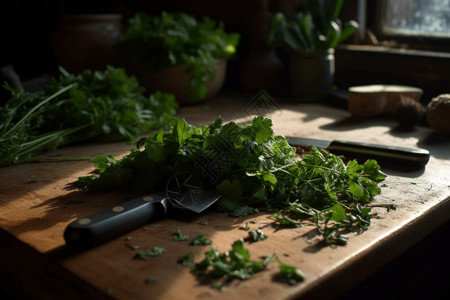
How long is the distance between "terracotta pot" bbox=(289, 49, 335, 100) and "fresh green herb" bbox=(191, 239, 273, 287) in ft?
4.44

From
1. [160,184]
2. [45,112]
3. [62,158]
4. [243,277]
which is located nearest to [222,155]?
[160,184]

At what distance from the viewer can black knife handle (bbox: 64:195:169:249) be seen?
0.72 metres

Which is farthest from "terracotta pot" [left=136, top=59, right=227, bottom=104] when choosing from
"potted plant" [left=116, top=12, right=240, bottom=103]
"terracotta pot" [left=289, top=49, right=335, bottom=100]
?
"terracotta pot" [left=289, top=49, right=335, bottom=100]

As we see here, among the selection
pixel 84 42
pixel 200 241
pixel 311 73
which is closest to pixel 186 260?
pixel 200 241

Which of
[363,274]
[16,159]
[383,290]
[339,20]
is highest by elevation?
[339,20]

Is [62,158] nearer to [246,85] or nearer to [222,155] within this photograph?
[222,155]

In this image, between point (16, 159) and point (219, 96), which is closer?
point (16, 159)

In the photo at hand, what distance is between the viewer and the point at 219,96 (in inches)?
82.9

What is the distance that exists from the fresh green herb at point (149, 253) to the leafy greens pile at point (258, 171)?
189 mm

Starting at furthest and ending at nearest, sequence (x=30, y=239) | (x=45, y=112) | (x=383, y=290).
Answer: (x=45, y=112) < (x=383, y=290) < (x=30, y=239)

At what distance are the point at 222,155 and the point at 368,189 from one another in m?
0.30

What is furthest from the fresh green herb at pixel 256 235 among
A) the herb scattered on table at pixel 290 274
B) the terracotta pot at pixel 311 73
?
the terracotta pot at pixel 311 73

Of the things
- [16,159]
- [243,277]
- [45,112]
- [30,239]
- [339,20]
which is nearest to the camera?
[243,277]

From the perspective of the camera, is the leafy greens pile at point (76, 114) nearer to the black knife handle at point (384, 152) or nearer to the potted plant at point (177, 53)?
the potted plant at point (177, 53)
